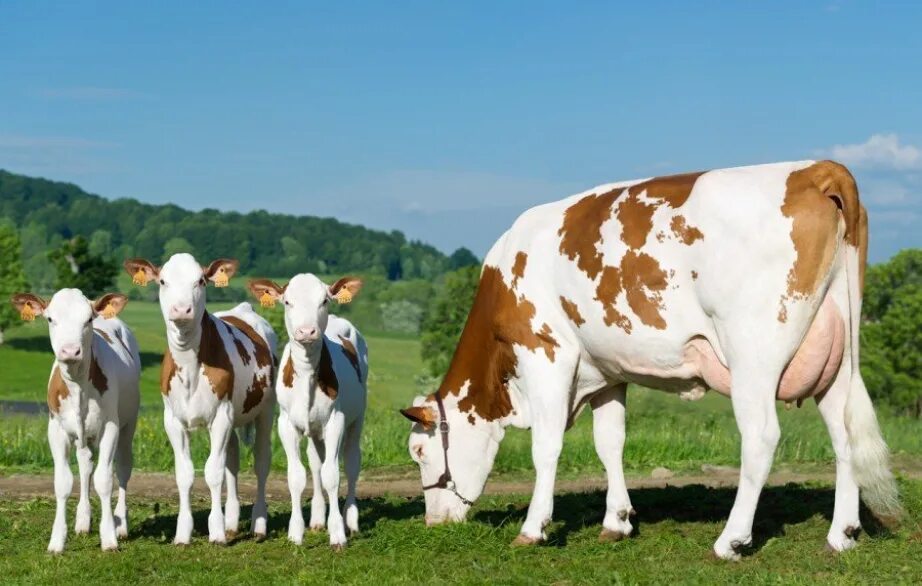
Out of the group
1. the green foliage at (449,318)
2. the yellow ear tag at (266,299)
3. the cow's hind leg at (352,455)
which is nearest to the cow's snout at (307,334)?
the yellow ear tag at (266,299)

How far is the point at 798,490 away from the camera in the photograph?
537 inches

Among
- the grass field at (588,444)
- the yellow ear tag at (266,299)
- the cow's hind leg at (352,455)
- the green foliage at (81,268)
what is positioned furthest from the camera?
the green foliage at (81,268)

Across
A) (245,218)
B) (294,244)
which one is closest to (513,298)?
(294,244)

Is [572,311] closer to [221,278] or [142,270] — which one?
[221,278]

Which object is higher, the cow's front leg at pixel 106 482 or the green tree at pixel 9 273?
the green tree at pixel 9 273

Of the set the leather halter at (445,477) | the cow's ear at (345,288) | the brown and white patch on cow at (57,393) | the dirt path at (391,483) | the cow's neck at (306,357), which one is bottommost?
the dirt path at (391,483)

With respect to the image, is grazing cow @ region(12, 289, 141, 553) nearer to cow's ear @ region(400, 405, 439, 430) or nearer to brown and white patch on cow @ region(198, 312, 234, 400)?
brown and white patch on cow @ region(198, 312, 234, 400)

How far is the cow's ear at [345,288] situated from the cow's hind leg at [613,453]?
8.35ft

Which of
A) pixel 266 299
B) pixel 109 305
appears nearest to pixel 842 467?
pixel 266 299

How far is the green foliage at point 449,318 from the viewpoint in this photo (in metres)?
→ 66.5

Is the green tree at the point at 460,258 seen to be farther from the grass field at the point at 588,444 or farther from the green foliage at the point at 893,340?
the grass field at the point at 588,444

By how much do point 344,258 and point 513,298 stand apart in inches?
4630

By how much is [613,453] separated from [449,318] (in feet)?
188

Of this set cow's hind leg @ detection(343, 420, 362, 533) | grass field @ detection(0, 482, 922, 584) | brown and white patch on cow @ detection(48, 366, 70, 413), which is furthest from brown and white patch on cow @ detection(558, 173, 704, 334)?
brown and white patch on cow @ detection(48, 366, 70, 413)
